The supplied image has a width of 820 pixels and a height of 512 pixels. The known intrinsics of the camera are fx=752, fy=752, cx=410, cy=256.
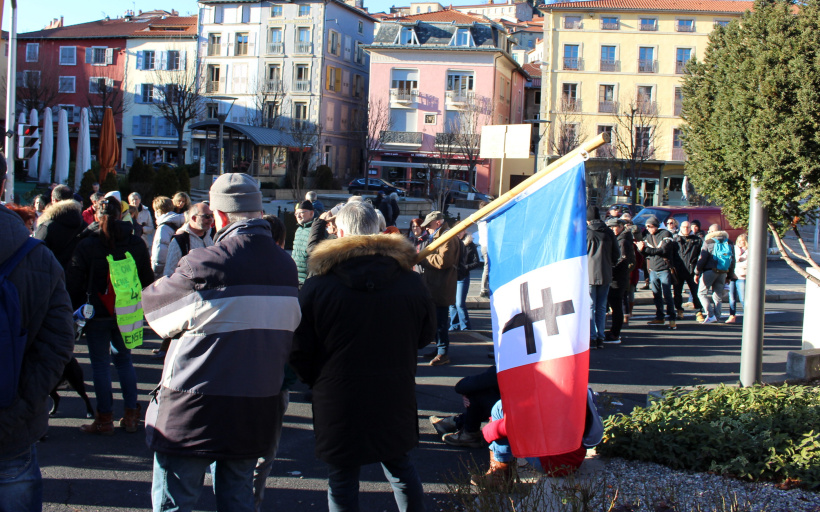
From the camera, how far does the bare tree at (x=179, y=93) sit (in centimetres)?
4788

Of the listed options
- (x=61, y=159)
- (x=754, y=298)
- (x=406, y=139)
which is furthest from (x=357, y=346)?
(x=406, y=139)

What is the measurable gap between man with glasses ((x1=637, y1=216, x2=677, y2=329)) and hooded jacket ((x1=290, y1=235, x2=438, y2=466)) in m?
8.77

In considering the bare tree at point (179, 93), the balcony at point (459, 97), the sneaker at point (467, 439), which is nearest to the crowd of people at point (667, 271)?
the sneaker at point (467, 439)

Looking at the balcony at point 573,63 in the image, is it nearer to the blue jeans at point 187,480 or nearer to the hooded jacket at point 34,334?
the blue jeans at point 187,480

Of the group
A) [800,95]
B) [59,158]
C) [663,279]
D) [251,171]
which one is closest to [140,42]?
[251,171]

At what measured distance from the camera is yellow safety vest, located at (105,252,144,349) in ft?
17.4

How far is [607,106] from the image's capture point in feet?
174

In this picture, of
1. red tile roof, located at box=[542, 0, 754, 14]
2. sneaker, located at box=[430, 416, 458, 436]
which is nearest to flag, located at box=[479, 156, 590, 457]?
sneaker, located at box=[430, 416, 458, 436]

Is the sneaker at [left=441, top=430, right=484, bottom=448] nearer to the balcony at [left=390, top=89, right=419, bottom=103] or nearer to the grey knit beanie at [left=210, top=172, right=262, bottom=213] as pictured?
the grey knit beanie at [left=210, top=172, right=262, bottom=213]

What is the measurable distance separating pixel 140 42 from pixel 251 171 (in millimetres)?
23349

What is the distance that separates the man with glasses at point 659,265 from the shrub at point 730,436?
6006 mm

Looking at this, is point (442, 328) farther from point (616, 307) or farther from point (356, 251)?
point (356, 251)

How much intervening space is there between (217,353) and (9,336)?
0.76m

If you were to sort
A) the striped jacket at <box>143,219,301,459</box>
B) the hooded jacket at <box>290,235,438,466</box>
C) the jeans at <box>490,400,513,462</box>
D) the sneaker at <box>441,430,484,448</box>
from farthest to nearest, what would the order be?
the sneaker at <box>441,430,484,448</box>, the jeans at <box>490,400,513,462</box>, the hooded jacket at <box>290,235,438,466</box>, the striped jacket at <box>143,219,301,459</box>
